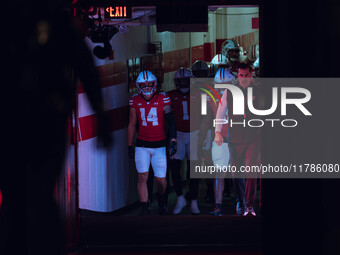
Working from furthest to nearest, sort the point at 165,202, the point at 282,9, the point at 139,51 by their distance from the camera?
the point at 139,51
the point at 165,202
the point at 282,9

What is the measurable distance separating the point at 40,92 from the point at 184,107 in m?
4.83

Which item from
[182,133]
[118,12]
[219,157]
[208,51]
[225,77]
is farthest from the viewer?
[208,51]

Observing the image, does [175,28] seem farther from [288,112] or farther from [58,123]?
[58,123]

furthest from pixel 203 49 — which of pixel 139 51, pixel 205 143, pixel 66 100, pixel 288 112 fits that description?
pixel 66 100

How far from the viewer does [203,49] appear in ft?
40.4

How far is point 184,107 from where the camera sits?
8.41m

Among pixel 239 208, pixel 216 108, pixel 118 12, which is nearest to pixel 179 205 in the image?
pixel 239 208

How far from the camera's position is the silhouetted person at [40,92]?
3.61 meters

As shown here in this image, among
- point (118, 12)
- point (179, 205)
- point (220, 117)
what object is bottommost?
point (179, 205)

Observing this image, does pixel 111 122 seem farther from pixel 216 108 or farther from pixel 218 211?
pixel 218 211

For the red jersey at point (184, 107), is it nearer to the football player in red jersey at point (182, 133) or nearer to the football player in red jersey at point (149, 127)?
the football player in red jersey at point (182, 133)

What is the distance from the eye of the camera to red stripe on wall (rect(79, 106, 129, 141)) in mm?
8367

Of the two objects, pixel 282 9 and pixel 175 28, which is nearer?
pixel 282 9

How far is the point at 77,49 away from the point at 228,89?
459 centimetres
